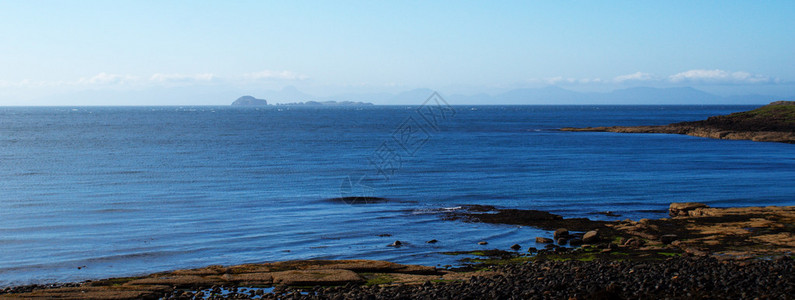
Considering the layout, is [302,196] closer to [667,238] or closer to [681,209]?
[681,209]

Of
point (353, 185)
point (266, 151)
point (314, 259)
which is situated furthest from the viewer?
point (266, 151)

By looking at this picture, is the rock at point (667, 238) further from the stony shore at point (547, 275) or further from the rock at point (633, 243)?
the rock at point (633, 243)

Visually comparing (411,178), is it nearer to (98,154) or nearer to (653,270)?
(653,270)

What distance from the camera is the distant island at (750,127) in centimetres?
10212

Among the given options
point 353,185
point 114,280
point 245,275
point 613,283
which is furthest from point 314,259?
point 353,185

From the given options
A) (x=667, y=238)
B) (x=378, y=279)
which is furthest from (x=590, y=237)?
(x=378, y=279)

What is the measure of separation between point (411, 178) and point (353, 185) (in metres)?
6.53

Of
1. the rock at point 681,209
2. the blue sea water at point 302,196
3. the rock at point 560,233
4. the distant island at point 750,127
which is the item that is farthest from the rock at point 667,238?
the distant island at point 750,127

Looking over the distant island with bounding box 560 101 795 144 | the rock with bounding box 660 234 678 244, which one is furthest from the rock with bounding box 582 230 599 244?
the distant island with bounding box 560 101 795 144

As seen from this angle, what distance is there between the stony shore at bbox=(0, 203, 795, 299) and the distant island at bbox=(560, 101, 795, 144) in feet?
268

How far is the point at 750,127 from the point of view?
113188 millimetres

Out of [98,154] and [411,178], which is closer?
[411,178]

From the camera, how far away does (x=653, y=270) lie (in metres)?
20.2

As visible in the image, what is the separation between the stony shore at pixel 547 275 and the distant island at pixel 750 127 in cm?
8155
